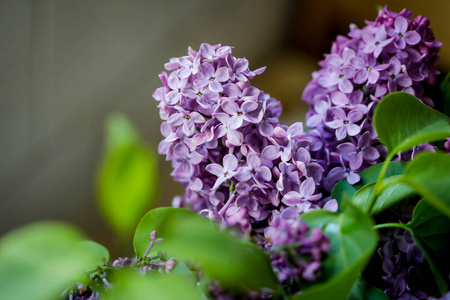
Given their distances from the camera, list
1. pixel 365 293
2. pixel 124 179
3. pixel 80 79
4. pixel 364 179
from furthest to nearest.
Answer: pixel 80 79
pixel 364 179
pixel 365 293
pixel 124 179

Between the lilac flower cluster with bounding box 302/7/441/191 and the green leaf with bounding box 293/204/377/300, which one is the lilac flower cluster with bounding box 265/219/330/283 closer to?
the green leaf with bounding box 293/204/377/300

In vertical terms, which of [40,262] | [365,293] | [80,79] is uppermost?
[40,262]

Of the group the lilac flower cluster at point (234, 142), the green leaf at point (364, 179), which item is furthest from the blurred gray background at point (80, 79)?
the green leaf at point (364, 179)

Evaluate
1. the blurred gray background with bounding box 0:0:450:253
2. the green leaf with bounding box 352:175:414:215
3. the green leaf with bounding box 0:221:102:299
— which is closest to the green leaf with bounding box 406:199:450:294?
the green leaf with bounding box 352:175:414:215

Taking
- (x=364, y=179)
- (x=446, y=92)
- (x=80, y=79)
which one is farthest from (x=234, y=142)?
(x=80, y=79)

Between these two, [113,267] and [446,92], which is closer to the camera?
[113,267]

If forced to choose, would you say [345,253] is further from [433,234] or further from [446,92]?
[446,92]
